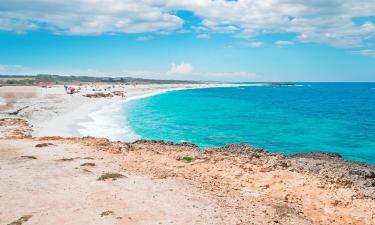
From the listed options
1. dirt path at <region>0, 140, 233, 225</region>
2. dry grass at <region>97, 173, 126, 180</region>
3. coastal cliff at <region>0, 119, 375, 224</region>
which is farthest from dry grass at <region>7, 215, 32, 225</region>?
dry grass at <region>97, 173, 126, 180</region>

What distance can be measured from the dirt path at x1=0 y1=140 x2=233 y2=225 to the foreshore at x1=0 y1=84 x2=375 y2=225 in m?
0.04

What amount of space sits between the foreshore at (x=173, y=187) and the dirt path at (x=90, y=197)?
4 centimetres

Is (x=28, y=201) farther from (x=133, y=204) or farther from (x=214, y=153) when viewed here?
(x=214, y=153)

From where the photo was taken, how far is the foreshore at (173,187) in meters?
14.8

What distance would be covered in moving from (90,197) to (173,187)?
423 centimetres

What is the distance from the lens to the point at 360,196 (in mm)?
17516

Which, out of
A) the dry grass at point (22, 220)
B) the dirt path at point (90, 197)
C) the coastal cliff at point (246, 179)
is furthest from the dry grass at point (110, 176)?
the dry grass at point (22, 220)

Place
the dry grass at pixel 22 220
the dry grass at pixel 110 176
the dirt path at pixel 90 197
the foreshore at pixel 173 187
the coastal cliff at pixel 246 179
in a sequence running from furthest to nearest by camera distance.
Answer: the dry grass at pixel 110 176 < the coastal cliff at pixel 246 179 < the foreshore at pixel 173 187 < the dirt path at pixel 90 197 < the dry grass at pixel 22 220

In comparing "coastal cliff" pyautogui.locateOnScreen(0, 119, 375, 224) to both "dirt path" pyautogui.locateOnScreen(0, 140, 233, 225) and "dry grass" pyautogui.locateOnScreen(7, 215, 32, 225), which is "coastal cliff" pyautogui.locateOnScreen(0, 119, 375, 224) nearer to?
"dirt path" pyautogui.locateOnScreen(0, 140, 233, 225)

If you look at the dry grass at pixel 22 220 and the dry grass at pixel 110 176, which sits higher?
the dry grass at pixel 110 176

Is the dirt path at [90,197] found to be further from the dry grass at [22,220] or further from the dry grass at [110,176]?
the dry grass at [110,176]

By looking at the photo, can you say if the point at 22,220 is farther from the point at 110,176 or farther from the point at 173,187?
the point at 173,187

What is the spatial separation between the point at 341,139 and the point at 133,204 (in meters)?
35.6

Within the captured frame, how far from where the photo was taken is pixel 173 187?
1844cm
